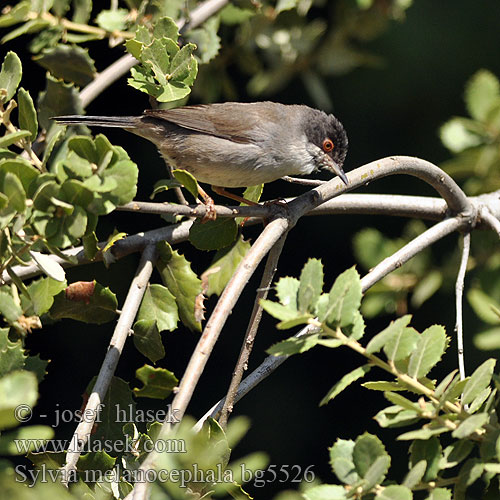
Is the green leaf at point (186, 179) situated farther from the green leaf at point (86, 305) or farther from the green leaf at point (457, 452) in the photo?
the green leaf at point (457, 452)

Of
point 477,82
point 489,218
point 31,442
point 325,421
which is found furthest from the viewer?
point 325,421

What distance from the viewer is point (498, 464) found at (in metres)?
1.64

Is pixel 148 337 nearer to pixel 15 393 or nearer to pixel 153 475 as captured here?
pixel 153 475

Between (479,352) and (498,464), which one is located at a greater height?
(498,464)

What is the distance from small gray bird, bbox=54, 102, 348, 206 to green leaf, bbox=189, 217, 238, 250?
0.94 m

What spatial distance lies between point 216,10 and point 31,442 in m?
2.83

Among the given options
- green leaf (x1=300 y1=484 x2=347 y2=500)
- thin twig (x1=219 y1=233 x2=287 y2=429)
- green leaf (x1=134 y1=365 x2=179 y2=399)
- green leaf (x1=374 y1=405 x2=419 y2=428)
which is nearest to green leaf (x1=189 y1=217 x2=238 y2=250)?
thin twig (x1=219 y1=233 x2=287 y2=429)

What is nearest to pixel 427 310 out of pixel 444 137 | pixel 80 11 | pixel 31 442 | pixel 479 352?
pixel 479 352

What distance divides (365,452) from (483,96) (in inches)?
94.0

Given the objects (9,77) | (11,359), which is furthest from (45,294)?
(9,77)

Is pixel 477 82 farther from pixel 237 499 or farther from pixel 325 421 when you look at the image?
pixel 325 421

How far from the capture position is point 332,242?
6.18 meters

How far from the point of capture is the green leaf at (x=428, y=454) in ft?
5.56

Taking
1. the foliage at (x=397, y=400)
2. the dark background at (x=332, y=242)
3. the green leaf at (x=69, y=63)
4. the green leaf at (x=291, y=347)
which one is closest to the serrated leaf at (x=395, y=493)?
the foliage at (x=397, y=400)
